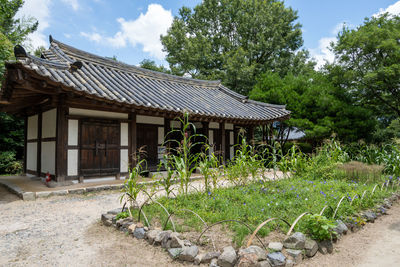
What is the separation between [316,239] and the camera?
308 centimetres

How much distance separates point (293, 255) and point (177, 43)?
2271cm

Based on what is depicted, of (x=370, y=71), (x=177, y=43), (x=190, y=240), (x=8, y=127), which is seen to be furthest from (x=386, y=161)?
(x=177, y=43)

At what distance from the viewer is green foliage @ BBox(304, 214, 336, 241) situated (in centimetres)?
299

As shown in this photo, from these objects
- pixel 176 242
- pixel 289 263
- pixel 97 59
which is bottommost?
pixel 289 263

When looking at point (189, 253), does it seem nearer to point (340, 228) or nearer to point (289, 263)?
point (289, 263)

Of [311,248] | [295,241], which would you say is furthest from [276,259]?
[311,248]

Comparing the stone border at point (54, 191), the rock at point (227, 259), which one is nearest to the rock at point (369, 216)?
the rock at point (227, 259)

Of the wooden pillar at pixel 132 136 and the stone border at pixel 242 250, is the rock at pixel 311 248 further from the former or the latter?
the wooden pillar at pixel 132 136

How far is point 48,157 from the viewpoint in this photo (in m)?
7.38

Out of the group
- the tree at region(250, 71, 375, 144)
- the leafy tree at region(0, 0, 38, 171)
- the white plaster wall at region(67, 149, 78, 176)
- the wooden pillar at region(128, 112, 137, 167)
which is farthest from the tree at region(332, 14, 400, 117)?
the leafy tree at region(0, 0, 38, 171)

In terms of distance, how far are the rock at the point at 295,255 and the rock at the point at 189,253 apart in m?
1.01

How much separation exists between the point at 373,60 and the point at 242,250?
12.9m

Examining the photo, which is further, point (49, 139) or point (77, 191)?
point (49, 139)

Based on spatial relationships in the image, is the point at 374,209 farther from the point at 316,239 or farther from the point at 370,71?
the point at 370,71
